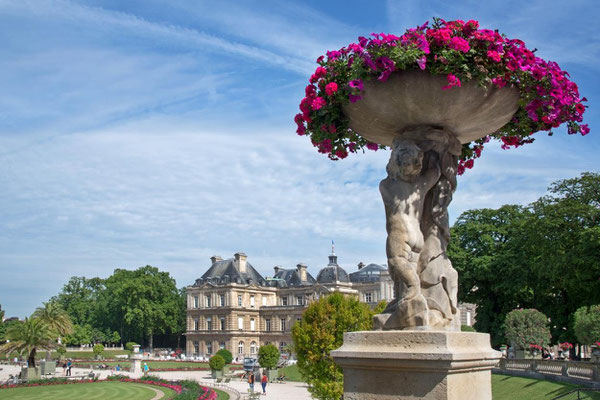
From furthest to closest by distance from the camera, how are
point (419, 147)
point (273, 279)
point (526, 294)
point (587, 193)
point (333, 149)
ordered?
1. point (273, 279)
2. point (526, 294)
3. point (587, 193)
4. point (333, 149)
5. point (419, 147)

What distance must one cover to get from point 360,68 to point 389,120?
2.13 feet

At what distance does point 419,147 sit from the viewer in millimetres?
→ 4844

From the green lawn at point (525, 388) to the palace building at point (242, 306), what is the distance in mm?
48188

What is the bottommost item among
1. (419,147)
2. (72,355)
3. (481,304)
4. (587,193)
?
(72,355)

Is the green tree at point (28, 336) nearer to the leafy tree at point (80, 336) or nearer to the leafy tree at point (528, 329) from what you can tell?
the leafy tree at point (528, 329)

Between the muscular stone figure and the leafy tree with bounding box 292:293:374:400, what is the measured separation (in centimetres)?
1520

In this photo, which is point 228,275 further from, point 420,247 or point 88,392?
point 420,247

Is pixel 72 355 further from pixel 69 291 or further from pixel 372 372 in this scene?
pixel 372 372

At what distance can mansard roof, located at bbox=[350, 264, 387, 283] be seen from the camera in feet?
241

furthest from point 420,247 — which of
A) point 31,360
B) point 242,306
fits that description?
point 242,306

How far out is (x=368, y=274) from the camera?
7462cm

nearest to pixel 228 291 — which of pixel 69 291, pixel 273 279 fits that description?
pixel 273 279

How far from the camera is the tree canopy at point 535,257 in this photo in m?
27.2

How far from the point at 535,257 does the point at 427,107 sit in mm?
30529
